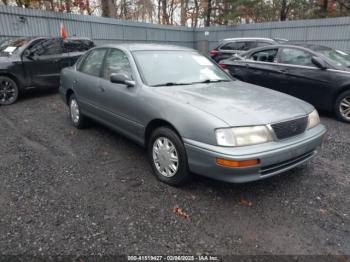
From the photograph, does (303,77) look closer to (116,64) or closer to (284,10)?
(116,64)

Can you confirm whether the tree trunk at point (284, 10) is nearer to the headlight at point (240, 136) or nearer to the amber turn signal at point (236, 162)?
the headlight at point (240, 136)

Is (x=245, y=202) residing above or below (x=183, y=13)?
below

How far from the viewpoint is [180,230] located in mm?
2590

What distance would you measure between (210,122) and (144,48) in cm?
193

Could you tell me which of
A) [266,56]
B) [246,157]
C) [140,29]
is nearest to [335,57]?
[266,56]

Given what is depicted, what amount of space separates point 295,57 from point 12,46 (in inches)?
281

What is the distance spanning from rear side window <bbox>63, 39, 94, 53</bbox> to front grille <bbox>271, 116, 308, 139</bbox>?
7374 millimetres

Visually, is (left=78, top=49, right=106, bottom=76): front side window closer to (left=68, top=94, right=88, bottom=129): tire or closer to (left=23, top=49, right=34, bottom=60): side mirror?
(left=68, top=94, right=88, bottom=129): tire

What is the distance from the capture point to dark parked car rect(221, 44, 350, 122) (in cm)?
579

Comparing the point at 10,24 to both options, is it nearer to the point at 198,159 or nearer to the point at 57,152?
the point at 57,152

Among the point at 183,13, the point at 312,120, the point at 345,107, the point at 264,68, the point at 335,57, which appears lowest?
the point at 345,107

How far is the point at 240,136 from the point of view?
8.89 ft

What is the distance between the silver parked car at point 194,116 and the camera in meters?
2.73

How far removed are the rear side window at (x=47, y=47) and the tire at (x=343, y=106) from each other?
24.1 ft
